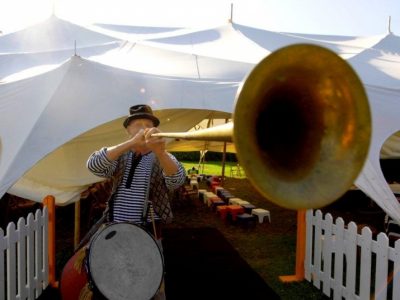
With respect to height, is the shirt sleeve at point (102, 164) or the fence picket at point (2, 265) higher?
the shirt sleeve at point (102, 164)

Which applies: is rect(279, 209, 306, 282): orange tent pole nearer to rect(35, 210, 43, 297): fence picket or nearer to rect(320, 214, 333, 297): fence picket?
rect(320, 214, 333, 297): fence picket

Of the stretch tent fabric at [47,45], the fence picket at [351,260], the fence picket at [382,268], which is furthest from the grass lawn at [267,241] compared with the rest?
the stretch tent fabric at [47,45]

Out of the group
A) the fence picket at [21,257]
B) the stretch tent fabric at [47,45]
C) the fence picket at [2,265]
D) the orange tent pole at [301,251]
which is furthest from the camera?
the stretch tent fabric at [47,45]

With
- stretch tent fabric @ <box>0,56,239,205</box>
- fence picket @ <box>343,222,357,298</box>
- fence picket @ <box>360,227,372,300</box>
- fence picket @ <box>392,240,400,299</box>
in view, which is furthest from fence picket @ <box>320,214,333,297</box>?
stretch tent fabric @ <box>0,56,239,205</box>

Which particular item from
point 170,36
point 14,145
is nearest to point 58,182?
point 14,145

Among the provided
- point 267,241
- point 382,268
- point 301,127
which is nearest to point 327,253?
point 382,268

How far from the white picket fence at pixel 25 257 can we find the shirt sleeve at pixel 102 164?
1340 mm

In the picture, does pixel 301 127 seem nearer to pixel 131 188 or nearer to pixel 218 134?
pixel 218 134

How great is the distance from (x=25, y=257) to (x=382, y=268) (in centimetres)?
379

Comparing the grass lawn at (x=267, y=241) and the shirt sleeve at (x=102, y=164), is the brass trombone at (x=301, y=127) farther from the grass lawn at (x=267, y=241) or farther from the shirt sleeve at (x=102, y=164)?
the grass lawn at (x=267, y=241)

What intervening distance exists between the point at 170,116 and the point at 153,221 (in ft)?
9.56

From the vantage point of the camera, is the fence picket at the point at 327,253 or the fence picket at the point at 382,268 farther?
the fence picket at the point at 327,253

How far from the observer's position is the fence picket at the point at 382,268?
3500 millimetres

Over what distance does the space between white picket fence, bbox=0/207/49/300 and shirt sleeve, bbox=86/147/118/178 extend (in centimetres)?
134
